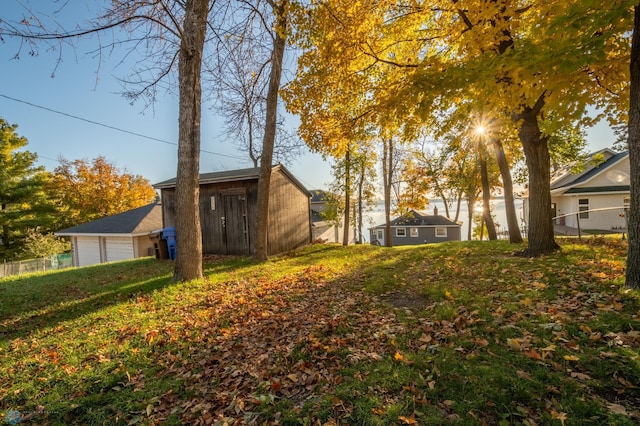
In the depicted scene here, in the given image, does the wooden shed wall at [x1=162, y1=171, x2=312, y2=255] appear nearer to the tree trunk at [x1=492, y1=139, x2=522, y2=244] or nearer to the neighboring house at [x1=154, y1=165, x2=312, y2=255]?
the neighboring house at [x1=154, y1=165, x2=312, y2=255]

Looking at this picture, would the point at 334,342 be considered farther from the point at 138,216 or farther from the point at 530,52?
the point at 138,216

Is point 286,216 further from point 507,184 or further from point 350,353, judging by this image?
point 350,353

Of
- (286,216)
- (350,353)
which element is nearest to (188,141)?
(350,353)

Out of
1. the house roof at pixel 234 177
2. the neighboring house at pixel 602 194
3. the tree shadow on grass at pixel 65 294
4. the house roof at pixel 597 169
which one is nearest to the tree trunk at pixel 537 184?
the house roof at pixel 234 177

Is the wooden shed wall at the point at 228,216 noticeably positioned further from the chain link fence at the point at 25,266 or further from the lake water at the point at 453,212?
the lake water at the point at 453,212

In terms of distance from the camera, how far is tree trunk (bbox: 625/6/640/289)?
3.56m

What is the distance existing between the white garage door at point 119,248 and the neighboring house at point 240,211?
20.9 feet

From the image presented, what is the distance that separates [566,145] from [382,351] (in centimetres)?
1588

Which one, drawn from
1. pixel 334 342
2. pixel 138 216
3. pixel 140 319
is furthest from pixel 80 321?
pixel 138 216

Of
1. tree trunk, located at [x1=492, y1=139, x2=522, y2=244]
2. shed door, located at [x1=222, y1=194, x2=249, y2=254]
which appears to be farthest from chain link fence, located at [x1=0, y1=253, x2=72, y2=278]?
tree trunk, located at [x1=492, y1=139, x2=522, y2=244]

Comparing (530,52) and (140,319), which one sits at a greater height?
(530,52)

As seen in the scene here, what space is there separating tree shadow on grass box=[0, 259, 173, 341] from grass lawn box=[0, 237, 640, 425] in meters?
0.08

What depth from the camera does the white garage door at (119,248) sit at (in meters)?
17.3

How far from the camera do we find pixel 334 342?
3338 mm
